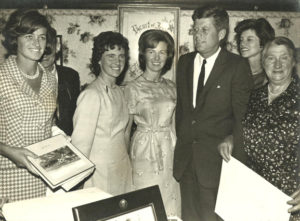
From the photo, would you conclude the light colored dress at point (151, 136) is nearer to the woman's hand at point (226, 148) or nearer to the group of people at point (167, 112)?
the group of people at point (167, 112)

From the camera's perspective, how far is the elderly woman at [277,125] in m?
1.87

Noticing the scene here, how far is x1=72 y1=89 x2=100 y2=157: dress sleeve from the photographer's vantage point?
229 centimetres

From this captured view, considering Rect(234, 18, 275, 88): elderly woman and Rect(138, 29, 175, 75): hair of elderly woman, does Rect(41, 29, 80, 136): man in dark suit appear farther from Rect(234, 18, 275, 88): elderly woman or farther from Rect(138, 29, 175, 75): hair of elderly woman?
Rect(234, 18, 275, 88): elderly woman

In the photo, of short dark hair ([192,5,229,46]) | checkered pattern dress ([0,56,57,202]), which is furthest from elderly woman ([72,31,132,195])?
short dark hair ([192,5,229,46])

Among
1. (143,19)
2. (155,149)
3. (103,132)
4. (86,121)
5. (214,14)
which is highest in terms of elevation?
(214,14)

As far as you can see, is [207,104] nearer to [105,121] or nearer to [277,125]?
[277,125]

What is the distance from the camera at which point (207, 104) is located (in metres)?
2.36

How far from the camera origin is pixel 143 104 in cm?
263

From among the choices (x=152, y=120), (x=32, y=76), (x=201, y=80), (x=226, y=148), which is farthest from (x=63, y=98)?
(x=226, y=148)

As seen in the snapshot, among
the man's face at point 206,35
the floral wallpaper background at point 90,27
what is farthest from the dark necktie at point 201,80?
the floral wallpaper background at point 90,27

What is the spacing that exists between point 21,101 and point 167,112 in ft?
3.80

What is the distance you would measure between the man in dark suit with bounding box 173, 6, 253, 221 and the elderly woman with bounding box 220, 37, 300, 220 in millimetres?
183

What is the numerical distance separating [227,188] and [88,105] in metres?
1.09

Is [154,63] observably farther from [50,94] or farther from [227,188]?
[227,188]
